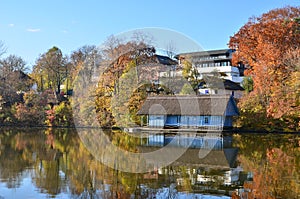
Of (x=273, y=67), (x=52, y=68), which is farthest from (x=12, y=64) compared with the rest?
(x=273, y=67)

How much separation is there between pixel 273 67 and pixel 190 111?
6647 millimetres

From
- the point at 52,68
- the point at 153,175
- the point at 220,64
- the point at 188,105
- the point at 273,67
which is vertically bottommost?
the point at 153,175

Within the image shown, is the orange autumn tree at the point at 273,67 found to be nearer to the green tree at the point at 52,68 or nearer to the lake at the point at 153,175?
the lake at the point at 153,175

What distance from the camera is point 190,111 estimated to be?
93.7 feet

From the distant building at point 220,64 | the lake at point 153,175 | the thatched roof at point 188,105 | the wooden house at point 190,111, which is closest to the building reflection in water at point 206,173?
the lake at point 153,175

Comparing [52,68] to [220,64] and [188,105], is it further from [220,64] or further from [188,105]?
[220,64]

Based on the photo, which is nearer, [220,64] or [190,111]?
[190,111]

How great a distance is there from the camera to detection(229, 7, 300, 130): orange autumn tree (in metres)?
24.8

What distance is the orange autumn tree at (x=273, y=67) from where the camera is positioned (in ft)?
81.3

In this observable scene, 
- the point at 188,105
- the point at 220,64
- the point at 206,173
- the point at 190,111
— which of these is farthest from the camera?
the point at 220,64

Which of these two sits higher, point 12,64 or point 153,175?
point 12,64

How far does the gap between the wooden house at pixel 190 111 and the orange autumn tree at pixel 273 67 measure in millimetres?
1498

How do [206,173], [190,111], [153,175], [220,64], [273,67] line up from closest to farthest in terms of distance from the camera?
[153,175], [206,173], [273,67], [190,111], [220,64]

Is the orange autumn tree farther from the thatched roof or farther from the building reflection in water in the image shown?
the building reflection in water
